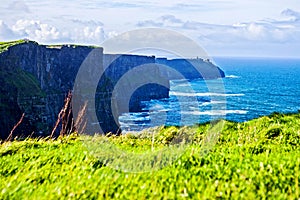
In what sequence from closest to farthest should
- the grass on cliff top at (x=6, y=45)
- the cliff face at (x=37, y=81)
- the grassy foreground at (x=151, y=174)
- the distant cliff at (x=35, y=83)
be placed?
1. the grassy foreground at (x=151, y=174)
2. the distant cliff at (x=35, y=83)
3. the cliff face at (x=37, y=81)
4. the grass on cliff top at (x=6, y=45)

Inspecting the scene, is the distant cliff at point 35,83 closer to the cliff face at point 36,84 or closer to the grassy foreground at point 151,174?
the cliff face at point 36,84

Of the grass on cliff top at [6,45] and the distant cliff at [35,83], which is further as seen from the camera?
the grass on cliff top at [6,45]

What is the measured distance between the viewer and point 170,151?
10117 mm

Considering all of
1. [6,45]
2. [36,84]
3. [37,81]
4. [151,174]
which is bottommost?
[36,84]

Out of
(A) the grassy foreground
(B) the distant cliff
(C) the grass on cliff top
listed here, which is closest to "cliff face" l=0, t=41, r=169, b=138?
(B) the distant cliff

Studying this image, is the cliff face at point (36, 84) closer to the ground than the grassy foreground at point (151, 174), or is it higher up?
closer to the ground

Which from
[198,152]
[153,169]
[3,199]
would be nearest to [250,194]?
[153,169]

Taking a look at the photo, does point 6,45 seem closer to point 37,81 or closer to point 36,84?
point 37,81

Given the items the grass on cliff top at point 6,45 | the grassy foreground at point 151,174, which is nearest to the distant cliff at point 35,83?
the grass on cliff top at point 6,45

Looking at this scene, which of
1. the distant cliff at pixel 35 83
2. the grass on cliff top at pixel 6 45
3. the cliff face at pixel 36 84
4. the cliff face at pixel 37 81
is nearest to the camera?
the distant cliff at pixel 35 83

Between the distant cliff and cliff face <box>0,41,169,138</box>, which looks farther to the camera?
cliff face <box>0,41,169,138</box>

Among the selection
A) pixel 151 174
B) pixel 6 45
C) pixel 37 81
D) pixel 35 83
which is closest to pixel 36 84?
pixel 35 83

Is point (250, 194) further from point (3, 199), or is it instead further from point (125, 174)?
point (3, 199)

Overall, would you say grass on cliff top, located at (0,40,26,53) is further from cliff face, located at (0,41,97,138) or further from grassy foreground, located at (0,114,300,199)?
grassy foreground, located at (0,114,300,199)
